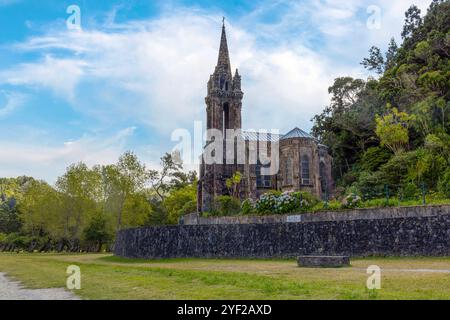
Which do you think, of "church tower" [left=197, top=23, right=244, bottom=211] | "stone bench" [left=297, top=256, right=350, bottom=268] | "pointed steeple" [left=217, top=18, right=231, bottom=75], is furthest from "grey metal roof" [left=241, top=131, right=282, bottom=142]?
"stone bench" [left=297, top=256, right=350, bottom=268]

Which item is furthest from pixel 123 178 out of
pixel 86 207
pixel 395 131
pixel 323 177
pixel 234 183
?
pixel 395 131

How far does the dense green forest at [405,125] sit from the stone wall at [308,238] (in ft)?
19.0

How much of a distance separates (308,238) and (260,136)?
30.5 metres

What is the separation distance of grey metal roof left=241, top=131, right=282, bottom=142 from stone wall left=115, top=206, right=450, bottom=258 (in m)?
24.7

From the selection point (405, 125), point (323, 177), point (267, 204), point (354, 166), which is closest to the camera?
point (267, 204)

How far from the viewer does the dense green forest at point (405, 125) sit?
33.3 m

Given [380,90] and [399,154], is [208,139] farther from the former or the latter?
[399,154]

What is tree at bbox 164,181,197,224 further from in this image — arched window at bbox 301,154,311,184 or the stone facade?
arched window at bbox 301,154,311,184

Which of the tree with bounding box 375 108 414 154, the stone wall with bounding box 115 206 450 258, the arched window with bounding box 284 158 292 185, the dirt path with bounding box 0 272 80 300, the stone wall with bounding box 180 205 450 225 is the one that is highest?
the tree with bounding box 375 108 414 154

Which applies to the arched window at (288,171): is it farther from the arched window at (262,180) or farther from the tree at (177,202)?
the tree at (177,202)

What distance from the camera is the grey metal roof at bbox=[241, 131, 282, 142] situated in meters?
53.3

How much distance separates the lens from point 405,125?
134 feet

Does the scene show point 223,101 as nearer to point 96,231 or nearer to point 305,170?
point 305,170

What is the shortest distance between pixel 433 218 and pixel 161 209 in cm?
5557
